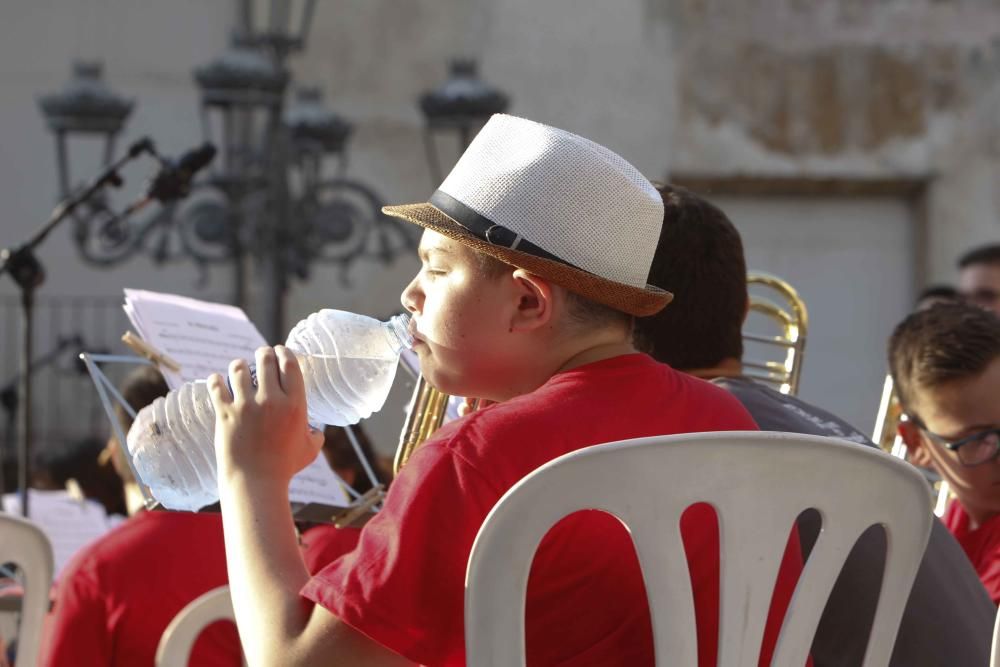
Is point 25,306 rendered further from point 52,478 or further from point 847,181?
point 847,181

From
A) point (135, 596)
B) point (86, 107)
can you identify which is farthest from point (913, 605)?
point (86, 107)

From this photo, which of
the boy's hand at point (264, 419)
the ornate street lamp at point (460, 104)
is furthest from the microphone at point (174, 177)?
the ornate street lamp at point (460, 104)

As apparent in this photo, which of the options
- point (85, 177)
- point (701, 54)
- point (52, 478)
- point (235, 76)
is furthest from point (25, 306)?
point (701, 54)

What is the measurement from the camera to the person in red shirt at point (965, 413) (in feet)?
9.54

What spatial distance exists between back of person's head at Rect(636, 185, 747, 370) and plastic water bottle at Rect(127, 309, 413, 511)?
54cm

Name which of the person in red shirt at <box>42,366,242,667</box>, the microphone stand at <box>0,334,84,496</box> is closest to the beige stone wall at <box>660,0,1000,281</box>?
the microphone stand at <box>0,334,84,496</box>

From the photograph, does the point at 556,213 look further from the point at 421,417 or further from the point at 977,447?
the point at 977,447

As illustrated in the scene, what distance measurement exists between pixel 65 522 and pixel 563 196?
2.90 m

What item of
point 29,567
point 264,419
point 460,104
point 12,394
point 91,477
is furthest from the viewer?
point 460,104

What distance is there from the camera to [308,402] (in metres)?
2.17

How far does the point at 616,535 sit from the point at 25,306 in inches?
116

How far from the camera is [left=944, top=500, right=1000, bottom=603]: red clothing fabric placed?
280cm

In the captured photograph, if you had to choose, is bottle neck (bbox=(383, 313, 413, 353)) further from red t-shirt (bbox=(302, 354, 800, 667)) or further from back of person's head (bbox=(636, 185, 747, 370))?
back of person's head (bbox=(636, 185, 747, 370))

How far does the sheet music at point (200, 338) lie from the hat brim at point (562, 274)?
0.64 meters
